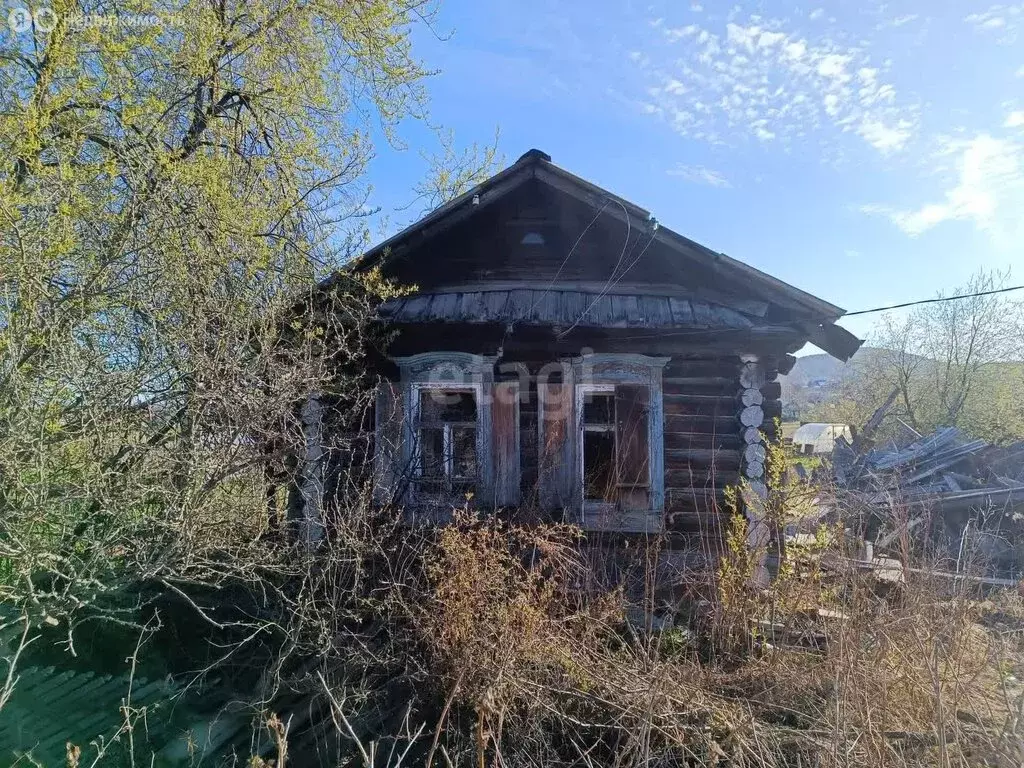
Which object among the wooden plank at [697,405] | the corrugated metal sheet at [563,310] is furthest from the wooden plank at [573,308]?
the wooden plank at [697,405]

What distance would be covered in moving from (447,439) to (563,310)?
1.93 m

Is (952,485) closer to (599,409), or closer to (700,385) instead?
(700,385)

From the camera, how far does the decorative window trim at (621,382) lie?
5.87 m

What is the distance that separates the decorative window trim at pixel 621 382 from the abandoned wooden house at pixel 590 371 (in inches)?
0.5

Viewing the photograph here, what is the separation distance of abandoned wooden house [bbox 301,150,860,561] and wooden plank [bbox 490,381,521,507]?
0.05ft

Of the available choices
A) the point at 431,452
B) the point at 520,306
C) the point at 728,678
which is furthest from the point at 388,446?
the point at 728,678

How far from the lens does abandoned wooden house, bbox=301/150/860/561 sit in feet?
18.9

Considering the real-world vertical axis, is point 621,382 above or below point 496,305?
below

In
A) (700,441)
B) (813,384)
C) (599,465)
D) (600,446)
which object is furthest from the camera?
(813,384)

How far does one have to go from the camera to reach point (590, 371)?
19.7 feet

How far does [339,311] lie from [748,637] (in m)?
4.92

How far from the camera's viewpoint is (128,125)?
4.66m

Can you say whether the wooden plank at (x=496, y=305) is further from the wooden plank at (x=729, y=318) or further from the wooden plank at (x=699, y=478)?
the wooden plank at (x=699, y=478)

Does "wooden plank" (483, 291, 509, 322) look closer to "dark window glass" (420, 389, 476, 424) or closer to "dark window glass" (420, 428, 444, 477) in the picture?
"dark window glass" (420, 389, 476, 424)
